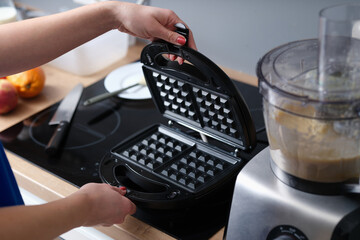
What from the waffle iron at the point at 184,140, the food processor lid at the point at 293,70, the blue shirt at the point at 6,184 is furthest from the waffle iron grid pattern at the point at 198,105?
the blue shirt at the point at 6,184

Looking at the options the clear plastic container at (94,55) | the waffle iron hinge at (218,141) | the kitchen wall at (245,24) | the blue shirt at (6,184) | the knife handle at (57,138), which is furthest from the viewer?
the clear plastic container at (94,55)

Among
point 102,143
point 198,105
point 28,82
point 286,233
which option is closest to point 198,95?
point 198,105

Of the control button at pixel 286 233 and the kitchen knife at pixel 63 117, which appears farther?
the kitchen knife at pixel 63 117

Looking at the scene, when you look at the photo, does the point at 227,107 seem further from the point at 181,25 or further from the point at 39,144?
the point at 39,144

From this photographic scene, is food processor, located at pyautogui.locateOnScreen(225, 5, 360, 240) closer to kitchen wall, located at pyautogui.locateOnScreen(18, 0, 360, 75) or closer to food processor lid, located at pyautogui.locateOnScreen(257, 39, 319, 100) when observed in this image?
food processor lid, located at pyautogui.locateOnScreen(257, 39, 319, 100)

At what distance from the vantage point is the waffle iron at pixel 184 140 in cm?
102

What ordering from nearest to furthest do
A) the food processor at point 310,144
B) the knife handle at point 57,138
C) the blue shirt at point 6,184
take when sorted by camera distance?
1. the food processor at point 310,144
2. the blue shirt at point 6,184
3. the knife handle at point 57,138

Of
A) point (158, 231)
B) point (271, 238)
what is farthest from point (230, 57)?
point (271, 238)

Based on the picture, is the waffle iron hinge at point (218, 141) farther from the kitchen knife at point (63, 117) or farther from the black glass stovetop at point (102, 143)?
the kitchen knife at point (63, 117)

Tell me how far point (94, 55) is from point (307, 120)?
105 cm

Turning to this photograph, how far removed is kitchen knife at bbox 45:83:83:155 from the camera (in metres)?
1.26

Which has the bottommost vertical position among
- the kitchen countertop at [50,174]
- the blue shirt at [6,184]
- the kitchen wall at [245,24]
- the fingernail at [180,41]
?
the kitchen countertop at [50,174]

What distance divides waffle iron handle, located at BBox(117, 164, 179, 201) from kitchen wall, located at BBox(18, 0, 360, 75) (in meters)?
0.68

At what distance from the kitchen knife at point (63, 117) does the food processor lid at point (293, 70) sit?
0.66 metres
